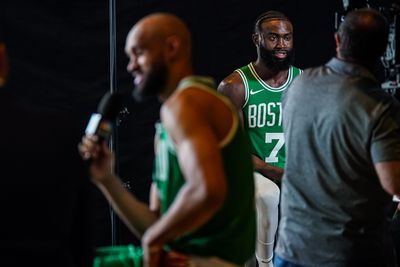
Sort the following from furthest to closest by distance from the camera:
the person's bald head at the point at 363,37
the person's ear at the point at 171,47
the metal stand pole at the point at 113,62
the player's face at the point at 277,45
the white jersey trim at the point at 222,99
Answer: the metal stand pole at the point at 113,62, the player's face at the point at 277,45, the person's bald head at the point at 363,37, the person's ear at the point at 171,47, the white jersey trim at the point at 222,99

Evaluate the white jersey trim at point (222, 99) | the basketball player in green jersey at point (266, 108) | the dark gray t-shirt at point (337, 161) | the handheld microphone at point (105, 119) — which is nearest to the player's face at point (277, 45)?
the basketball player in green jersey at point (266, 108)

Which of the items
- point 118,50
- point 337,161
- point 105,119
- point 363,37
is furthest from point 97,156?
point 118,50

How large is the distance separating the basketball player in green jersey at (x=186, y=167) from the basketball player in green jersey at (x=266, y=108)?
5.84ft

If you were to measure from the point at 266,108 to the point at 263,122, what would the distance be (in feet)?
0.27

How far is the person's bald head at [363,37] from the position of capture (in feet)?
7.89

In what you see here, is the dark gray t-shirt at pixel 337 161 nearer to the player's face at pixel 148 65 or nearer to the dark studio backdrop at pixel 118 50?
the player's face at pixel 148 65

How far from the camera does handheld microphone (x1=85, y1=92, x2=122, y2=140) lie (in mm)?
2035

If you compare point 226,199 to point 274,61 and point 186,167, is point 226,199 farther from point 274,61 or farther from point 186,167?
point 274,61

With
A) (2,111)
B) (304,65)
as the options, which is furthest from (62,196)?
(304,65)

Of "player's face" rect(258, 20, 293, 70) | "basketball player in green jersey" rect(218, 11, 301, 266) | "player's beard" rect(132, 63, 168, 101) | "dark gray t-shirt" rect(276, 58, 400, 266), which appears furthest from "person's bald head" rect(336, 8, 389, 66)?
"player's face" rect(258, 20, 293, 70)

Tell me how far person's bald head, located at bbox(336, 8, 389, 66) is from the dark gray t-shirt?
4 centimetres

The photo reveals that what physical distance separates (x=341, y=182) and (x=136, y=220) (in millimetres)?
671

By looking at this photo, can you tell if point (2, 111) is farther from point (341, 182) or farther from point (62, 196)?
point (341, 182)

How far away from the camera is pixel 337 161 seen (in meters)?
2.36
